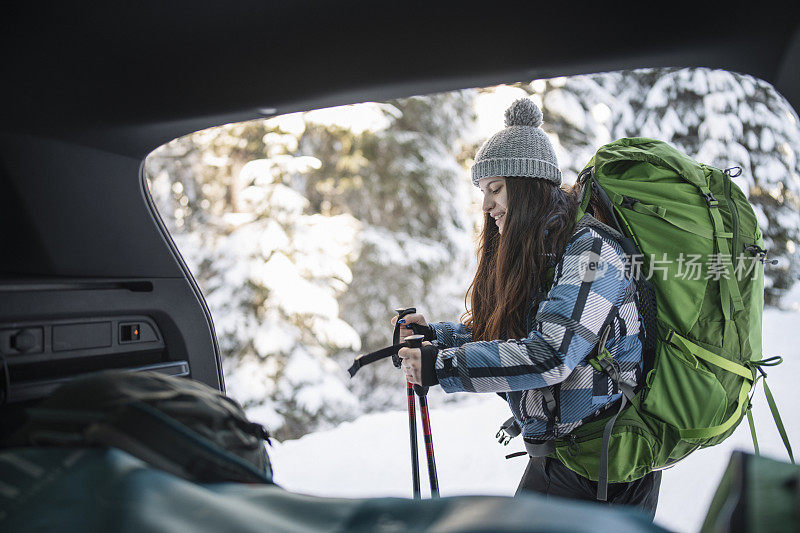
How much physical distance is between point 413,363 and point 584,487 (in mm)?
725

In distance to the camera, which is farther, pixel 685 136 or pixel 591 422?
pixel 685 136

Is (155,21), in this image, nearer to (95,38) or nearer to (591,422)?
(95,38)

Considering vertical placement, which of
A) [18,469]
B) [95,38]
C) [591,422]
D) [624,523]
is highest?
[95,38]

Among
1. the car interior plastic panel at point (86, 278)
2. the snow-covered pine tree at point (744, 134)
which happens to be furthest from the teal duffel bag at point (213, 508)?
the snow-covered pine tree at point (744, 134)

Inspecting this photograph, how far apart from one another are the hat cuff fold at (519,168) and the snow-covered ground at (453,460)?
10.8ft

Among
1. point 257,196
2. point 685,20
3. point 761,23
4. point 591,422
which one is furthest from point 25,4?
point 257,196

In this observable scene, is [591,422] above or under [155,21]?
under

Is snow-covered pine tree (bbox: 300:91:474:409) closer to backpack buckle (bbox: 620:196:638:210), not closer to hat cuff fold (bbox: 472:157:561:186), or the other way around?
hat cuff fold (bbox: 472:157:561:186)

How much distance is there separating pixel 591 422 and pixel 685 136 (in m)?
8.54

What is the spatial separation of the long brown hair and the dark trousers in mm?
489

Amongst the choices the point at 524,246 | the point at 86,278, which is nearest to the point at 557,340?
the point at 524,246

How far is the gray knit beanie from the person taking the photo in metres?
1.99

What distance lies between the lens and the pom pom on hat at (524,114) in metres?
2.13

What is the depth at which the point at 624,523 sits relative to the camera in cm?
67
